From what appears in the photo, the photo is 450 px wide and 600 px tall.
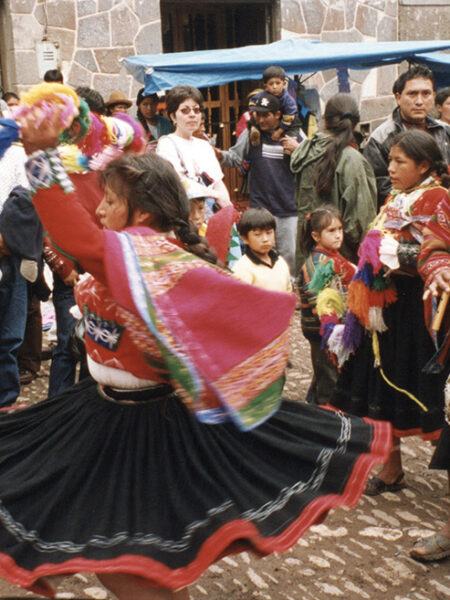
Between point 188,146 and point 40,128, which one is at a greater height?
point 40,128

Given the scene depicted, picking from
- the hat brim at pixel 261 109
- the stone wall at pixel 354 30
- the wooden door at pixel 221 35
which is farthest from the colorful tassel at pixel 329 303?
the stone wall at pixel 354 30

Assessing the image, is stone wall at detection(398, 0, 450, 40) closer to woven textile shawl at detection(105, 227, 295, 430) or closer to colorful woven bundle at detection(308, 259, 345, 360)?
colorful woven bundle at detection(308, 259, 345, 360)

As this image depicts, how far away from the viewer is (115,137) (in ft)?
9.09

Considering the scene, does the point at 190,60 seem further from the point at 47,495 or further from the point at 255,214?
the point at 47,495

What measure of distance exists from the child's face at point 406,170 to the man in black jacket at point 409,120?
141 cm

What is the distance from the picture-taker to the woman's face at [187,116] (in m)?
5.95

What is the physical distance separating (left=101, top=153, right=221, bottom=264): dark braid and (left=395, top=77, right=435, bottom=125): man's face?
3423 mm

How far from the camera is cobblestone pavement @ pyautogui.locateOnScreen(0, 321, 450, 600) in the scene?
334 centimetres

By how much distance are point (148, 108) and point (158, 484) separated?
20.6 ft

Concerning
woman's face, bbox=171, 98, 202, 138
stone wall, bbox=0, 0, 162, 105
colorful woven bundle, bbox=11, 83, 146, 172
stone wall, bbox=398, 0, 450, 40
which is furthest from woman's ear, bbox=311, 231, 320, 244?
stone wall, bbox=398, 0, 450, 40

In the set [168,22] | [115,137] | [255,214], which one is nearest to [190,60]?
[168,22]

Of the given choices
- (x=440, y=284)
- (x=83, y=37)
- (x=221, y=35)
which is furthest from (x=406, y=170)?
(x=221, y=35)

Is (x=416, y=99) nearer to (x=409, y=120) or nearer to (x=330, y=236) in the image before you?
(x=409, y=120)

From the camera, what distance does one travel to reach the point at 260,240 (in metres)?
5.21
